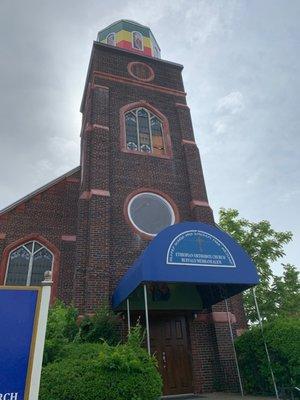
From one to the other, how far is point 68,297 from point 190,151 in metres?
8.47

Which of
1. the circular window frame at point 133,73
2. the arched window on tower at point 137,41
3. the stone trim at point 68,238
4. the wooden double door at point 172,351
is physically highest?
the arched window on tower at point 137,41

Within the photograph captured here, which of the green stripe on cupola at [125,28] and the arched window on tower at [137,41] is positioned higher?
the green stripe on cupola at [125,28]

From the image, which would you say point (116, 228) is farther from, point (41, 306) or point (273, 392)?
point (41, 306)

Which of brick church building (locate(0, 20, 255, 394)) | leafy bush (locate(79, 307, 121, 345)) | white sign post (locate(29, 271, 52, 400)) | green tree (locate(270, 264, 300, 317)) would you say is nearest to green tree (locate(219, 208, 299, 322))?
green tree (locate(270, 264, 300, 317))

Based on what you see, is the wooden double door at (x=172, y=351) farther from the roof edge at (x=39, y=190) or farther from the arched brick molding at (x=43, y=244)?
the roof edge at (x=39, y=190)

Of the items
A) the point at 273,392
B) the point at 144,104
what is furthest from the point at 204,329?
the point at 144,104

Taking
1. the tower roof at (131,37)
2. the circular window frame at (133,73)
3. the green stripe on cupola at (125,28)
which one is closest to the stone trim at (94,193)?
the circular window frame at (133,73)

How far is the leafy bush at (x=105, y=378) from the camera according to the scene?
210 inches

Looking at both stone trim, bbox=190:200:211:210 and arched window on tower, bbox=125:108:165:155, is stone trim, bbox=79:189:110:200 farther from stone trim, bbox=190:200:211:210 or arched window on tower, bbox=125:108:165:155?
stone trim, bbox=190:200:211:210

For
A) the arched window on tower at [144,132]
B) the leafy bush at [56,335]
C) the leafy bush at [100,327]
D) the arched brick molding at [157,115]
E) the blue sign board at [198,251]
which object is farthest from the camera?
the arched window on tower at [144,132]

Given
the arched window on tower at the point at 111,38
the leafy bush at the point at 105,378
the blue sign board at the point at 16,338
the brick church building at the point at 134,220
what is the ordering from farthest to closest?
the arched window on tower at the point at 111,38, the brick church building at the point at 134,220, the leafy bush at the point at 105,378, the blue sign board at the point at 16,338

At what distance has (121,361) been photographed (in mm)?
5668

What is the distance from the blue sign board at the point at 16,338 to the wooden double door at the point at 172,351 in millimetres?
8290

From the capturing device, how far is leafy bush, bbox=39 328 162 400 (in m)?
5.32
